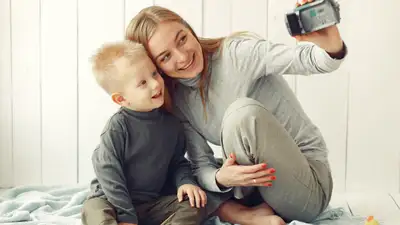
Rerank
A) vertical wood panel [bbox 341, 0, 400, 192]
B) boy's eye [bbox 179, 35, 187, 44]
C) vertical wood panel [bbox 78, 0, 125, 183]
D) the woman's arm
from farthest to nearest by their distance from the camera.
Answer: vertical wood panel [bbox 78, 0, 125, 183]
vertical wood panel [bbox 341, 0, 400, 192]
boy's eye [bbox 179, 35, 187, 44]
the woman's arm

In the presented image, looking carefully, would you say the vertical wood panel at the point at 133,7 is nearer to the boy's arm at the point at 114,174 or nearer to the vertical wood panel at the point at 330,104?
the vertical wood panel at the point at 330,104

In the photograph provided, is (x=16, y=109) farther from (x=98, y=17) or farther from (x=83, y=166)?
(x=98, y=17)

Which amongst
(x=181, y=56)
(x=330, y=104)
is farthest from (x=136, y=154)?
(x=330, y=104)

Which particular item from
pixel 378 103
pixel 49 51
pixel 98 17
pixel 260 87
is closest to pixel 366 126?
pixel 378 103

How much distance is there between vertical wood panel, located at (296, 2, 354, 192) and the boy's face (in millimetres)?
643

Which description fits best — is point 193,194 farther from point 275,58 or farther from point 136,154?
point 275,58

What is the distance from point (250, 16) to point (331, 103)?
0.35 meters

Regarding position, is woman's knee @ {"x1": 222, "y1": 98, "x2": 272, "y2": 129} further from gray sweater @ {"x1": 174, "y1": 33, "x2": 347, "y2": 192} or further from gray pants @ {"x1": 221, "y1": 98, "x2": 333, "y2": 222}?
gray sweater @ {"x1": 174, "y1": 33, "x2": 347, "y2": 192}

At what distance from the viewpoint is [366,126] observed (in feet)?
5.88

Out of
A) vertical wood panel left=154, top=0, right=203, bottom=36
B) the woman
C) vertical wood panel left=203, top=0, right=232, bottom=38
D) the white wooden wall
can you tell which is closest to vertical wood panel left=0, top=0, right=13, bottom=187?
the white wooden wall

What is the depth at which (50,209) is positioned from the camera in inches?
58.8

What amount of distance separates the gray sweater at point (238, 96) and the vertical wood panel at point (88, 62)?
0.54 metres

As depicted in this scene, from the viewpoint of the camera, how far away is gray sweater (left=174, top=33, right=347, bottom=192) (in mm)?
1304

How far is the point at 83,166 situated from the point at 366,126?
88 centimetres
